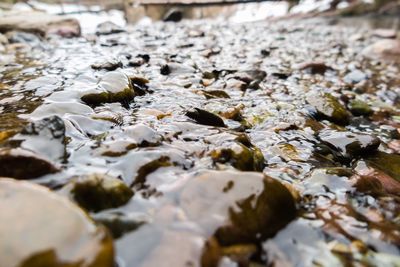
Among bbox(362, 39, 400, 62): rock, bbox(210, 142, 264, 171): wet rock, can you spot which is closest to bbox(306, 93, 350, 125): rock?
bbox(210, 142, 264, 171): wet rock

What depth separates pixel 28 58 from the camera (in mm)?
4590

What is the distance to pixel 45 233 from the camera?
44.8 inches

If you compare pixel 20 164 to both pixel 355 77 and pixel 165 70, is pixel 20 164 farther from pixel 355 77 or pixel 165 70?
pixel 355 77

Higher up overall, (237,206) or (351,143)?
(237,206)

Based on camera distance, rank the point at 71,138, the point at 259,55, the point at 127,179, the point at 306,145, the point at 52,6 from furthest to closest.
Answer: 1. the point at 52,6
2. the point at 259,55
3. the point at 306,145
4. the point at 71,138
5. the point at 127,179

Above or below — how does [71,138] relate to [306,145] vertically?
above

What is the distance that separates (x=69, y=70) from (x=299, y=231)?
2.94 metres

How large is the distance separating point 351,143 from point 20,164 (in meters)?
2.11

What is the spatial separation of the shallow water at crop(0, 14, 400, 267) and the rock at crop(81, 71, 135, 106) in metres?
0.05

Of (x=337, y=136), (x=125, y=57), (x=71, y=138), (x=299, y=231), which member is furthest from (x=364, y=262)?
(x=125, y=57)

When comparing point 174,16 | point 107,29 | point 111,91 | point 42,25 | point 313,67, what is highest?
point 111,91

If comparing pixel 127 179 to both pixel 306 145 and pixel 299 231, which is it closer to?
pixel 299 231

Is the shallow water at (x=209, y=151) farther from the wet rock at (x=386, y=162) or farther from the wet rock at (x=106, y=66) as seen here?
the wet rock at (x=106, y=66)

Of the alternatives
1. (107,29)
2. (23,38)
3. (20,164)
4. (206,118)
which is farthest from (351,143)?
(107,29)
